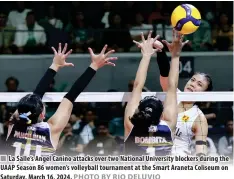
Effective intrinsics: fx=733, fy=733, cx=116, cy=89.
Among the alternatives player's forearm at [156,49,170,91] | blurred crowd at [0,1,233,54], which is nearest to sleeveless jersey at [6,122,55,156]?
player's forearm at [156,49,170,91]

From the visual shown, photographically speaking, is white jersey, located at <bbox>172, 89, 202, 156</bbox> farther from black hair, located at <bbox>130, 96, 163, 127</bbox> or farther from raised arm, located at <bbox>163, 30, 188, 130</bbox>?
black hair, located at <bbox>130, 96, 163, 127</bbox>

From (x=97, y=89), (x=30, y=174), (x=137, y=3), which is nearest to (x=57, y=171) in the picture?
(x=30, y=174)

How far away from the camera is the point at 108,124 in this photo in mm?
12070

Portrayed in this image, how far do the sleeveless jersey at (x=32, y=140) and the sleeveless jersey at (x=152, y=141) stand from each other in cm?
76

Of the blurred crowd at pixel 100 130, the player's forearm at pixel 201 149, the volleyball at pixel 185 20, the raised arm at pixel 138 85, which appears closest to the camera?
the raised arm at pixel 138 85

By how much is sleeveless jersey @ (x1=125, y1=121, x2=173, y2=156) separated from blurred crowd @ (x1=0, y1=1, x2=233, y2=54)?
8.32 meters

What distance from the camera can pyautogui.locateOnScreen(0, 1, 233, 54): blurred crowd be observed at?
15109 mm

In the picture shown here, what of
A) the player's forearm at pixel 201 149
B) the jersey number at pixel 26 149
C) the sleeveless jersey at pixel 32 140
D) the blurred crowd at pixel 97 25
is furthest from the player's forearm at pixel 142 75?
the blurred crowd at pixel 97 25

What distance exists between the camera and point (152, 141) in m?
6.73

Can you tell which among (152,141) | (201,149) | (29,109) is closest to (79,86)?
(29,109)

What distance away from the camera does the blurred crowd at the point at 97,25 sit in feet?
49.6

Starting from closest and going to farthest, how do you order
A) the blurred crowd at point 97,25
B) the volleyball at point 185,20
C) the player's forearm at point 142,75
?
Answer: the player's forearm at point 142,75
the volleyball at point 185,20
the blurred crowd at point 97,25

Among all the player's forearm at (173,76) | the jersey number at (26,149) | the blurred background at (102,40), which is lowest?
the jersey number at (26,149)

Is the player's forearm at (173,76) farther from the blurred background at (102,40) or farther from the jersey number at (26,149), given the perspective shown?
the blurred background at (102,40)
